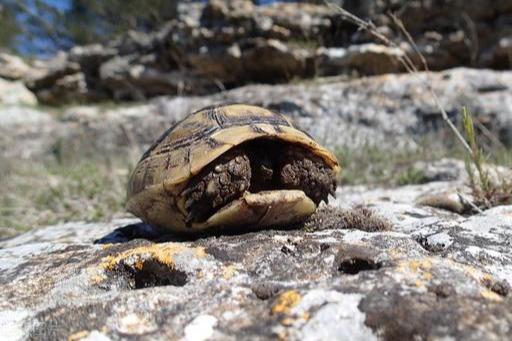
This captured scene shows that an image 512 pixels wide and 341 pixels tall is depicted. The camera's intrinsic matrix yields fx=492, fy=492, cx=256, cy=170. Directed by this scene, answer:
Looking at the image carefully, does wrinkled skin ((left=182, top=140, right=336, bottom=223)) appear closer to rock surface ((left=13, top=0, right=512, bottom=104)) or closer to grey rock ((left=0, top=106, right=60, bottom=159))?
rock surface ((left=13, top=0, right=512, bottom=104))

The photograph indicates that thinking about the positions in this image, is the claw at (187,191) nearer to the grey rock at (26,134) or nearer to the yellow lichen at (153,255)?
the yellow lichen at (153,255)

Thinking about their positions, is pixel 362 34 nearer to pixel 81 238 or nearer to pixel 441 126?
pixel 441 126

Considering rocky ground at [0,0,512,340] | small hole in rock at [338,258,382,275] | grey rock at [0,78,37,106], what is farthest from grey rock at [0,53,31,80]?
small hole in rock at [338,258,382,275]

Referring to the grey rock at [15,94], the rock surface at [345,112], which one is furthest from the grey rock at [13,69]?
the rock surface at [345,112]

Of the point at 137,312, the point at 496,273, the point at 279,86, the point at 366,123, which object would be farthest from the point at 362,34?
the point at 137,312

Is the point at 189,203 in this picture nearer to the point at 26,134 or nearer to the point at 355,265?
the point at 355,265

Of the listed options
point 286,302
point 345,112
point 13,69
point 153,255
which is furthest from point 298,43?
point 286,302
